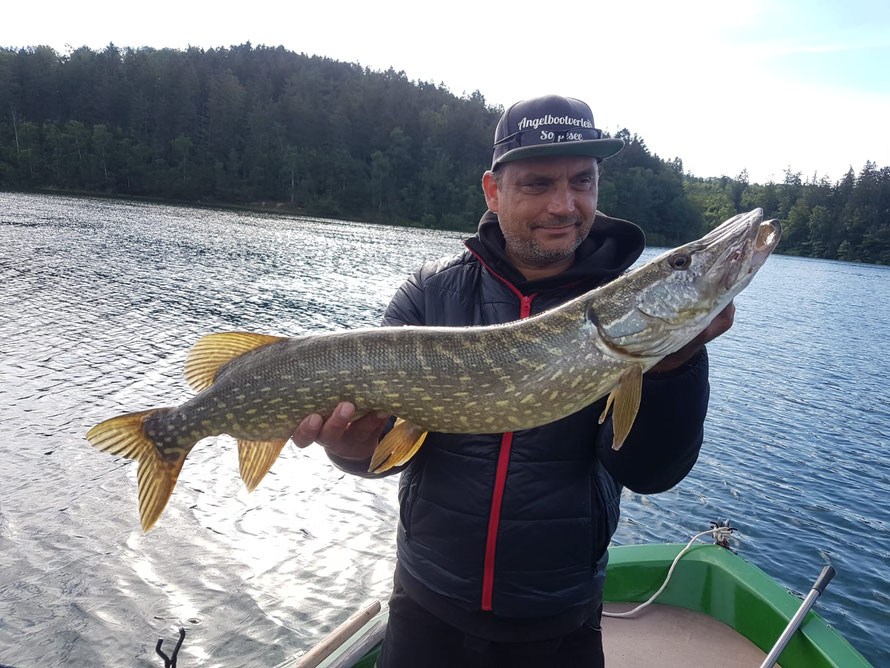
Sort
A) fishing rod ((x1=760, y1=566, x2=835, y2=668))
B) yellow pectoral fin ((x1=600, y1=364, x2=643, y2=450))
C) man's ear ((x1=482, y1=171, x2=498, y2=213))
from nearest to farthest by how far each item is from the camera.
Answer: yellow pectoral fin ((x1=600, y1=364, x2=643, y2=450)) → man's ear ((x1=482, y1=171, x2=498, y2=213)) → fishing rod ((x1=760, y1=566, x2=835, y2=668))

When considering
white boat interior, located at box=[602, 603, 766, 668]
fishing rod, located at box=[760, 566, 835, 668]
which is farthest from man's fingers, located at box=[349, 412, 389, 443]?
fishing rod, located at box=[760, 566, 835, 668]

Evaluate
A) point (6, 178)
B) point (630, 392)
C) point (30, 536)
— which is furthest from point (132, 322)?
point (6, 178)

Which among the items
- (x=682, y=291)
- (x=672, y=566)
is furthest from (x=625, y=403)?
(x=672, y=566)

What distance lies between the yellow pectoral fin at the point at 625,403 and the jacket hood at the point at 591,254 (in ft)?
1.55

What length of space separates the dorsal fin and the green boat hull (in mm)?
1606

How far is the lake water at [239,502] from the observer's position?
527cm

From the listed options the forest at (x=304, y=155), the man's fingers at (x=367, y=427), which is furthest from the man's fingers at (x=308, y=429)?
the forest at (x=304, y=155)

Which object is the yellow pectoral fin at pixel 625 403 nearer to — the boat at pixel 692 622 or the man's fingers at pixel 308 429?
the man's fingers at pixel 308 429

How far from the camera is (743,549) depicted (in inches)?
279

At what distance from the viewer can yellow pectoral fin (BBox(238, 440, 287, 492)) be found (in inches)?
98.4

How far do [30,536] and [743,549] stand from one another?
791 centimetres

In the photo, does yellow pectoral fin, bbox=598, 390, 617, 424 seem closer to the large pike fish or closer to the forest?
the large pike fish

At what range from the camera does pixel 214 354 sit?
2.57m

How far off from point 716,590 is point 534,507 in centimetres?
239
